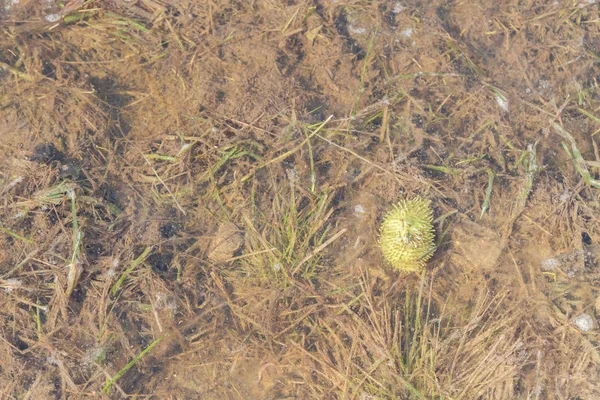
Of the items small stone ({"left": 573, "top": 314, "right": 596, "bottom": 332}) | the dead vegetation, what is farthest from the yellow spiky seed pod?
small stone ({"left": 573, "top": 314, "right": 596, "bottom": 332})

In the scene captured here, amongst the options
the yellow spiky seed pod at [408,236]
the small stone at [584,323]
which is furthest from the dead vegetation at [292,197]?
the yellow spiky seed pod at [408,236]

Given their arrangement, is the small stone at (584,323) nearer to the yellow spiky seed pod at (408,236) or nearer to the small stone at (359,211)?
the yellow spiky seed pod at (408,236)

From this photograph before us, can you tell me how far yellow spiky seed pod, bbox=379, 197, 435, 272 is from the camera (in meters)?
2.95

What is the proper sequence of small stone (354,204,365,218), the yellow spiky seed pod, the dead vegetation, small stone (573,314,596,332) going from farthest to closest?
1. small stone (354,204,365,218)
2. small stone (573,314,596,332)
3. the dead vegetation
4. the yellow spiky seed pod

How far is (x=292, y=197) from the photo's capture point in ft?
11.0

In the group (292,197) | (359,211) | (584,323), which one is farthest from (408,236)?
(584,323)

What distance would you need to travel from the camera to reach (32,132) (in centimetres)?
334

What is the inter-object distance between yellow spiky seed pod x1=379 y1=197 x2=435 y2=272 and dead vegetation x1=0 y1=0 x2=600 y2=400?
200mm

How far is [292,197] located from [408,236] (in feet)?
2.84

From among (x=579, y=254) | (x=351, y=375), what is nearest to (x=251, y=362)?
(x=351, y=375)

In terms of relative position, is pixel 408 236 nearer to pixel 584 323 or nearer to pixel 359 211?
pixel 359 211

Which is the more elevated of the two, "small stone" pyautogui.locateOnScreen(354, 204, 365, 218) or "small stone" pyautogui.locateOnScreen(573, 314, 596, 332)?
"small stone" pyautogui.locateOnScreen(354, 204, 365, 218)

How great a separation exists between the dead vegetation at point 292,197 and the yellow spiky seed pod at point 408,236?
7.9 inches

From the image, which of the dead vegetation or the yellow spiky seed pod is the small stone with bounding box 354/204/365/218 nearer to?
the dead vegetation
